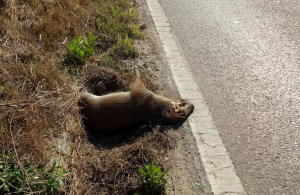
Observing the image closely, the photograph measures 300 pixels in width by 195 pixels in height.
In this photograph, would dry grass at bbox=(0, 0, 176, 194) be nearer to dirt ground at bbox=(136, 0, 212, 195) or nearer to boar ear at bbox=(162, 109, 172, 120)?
dirt ground at bbox=(136, 0, 212, 195)

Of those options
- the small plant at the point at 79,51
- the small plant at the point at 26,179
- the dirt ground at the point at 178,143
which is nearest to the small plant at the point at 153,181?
the dirt ground at the point at 178,143

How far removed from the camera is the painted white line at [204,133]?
10.6 ft

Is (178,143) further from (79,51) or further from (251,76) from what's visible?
(79,51)

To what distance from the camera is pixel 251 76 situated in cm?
493

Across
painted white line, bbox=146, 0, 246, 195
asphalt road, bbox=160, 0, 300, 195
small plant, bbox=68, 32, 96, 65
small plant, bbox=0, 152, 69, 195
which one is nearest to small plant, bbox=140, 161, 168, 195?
painted white line, bbox=146, 0, 246, 195

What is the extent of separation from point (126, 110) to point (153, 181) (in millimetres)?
1302

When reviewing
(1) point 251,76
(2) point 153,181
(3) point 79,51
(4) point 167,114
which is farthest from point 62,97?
(1) point 251,76

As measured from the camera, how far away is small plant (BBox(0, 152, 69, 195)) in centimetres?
252

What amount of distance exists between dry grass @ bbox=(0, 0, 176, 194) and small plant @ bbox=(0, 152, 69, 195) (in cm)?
16

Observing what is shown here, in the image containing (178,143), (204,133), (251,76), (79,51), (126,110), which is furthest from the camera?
(251,76)

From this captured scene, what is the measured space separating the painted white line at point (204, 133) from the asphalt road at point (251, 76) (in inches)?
3.9

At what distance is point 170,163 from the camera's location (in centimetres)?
343

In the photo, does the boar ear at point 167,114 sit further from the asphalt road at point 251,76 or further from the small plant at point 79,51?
the small plant at point 79,51

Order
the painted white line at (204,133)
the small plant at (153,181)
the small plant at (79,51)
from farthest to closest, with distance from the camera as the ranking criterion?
the small plant at (79,51), the painted white line at (204,133), the small plant at (153,181)
